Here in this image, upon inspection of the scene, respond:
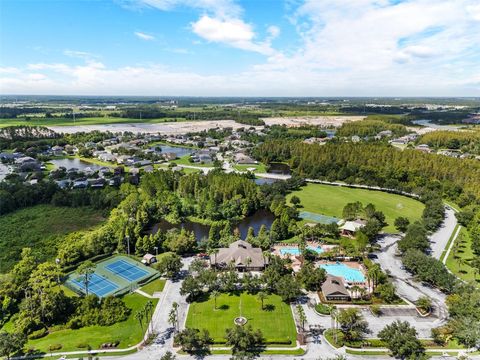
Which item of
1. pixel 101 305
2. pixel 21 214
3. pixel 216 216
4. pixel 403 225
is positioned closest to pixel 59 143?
pixel 21 214

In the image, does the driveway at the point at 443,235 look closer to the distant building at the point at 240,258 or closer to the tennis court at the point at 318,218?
the tennis court at the point at 318,218

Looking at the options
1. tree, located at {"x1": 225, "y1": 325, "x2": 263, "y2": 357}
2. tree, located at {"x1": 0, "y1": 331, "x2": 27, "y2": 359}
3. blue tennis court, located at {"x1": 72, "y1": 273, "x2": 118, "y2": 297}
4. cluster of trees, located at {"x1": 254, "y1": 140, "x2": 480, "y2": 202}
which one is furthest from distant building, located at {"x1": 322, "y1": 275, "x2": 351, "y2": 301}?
cluster of trees, located at {"x1": 254, "y1": 140, "x2": 480, "y2": 202}

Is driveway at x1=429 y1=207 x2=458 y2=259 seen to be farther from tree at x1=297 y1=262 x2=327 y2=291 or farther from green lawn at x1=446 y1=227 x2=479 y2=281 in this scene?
tree at x1=297 y1=262 x2=327 y2=291

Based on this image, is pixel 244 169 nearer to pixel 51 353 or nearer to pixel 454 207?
pixel 454 207

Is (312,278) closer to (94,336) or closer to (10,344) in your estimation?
(94,336)

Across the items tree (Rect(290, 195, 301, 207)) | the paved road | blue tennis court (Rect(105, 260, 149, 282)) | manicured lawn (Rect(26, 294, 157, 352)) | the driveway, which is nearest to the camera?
manicured lawn (Rect(26, 294, 157, 352))
